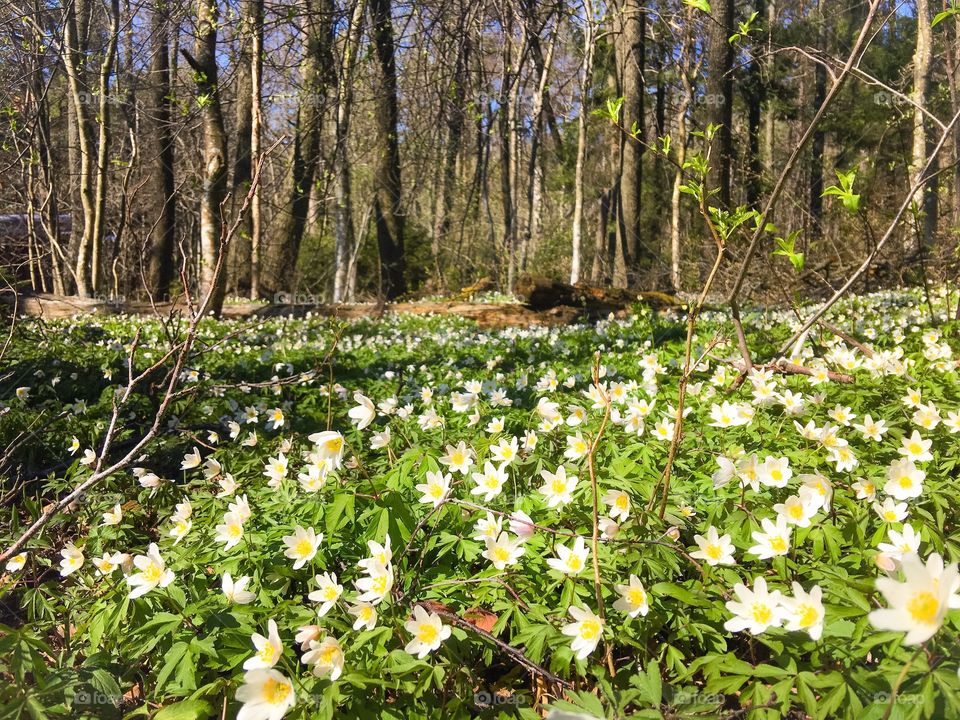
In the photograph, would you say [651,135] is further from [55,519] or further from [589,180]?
[55,519]

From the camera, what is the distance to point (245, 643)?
1.39 m

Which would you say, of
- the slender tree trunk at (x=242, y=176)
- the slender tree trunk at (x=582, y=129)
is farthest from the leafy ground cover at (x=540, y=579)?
the slender tree trunk at (x=242, y=176)

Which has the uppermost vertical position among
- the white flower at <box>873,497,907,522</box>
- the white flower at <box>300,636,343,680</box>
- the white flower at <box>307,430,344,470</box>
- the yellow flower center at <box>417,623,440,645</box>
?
the white flower at <box>307,430,344,470</box>

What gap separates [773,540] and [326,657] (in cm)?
104

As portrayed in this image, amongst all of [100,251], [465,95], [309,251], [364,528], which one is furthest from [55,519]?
[309,251]

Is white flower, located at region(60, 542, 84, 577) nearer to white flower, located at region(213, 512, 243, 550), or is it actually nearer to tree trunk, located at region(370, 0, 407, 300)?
white flower, located at region(213, 512, 243, 550)

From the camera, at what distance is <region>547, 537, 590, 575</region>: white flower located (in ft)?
4.57

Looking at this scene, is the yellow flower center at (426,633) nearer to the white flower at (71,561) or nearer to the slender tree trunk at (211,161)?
the white flower at (71,561)

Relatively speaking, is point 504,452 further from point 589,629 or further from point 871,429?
point 871,429

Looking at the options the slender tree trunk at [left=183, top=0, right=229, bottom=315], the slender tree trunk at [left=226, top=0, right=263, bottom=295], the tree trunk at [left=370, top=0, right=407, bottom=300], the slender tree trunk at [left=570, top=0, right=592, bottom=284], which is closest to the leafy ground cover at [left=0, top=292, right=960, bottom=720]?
the slender tree trunk at [left=183, top=0, right=229, bottom=315]

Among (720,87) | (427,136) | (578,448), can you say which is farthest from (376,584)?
(720,87)

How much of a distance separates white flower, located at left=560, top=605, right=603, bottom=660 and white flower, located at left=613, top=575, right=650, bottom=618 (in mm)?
70

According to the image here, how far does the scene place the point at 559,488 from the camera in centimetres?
161

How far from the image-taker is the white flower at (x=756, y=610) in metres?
1.15
